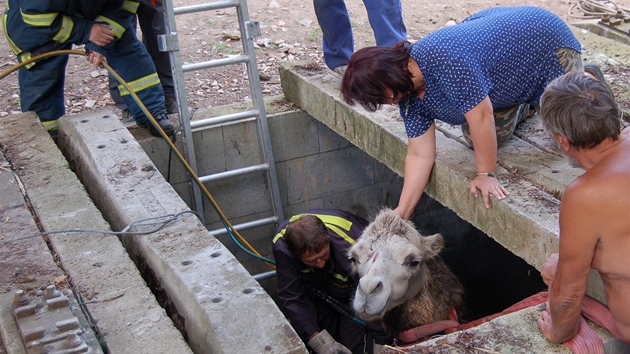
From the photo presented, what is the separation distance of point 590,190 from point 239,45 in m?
6.79

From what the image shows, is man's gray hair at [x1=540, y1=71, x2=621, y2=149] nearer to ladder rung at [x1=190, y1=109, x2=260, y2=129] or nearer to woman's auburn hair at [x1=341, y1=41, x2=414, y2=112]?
woman's auburn hair at [x1=341, y1=41, x2=414, y2=112]

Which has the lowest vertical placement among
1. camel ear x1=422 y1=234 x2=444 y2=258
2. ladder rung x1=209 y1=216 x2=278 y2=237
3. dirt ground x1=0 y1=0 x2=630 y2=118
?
ladder rung x1=209 y1=216 x2=278 y2=237

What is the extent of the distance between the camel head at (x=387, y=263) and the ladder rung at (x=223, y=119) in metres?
2.27

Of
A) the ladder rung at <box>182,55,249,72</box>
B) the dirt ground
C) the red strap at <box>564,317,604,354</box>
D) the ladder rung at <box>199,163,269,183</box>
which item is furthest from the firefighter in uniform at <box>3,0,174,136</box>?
the red strap at <box>564,317,604,354</box>

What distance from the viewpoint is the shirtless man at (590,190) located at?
9.60ft

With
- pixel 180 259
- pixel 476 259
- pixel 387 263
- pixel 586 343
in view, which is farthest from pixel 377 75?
pixel 476 259

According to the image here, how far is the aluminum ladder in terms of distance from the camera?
6027mm

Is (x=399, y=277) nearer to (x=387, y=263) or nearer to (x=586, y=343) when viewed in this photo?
(x=387, y=263)

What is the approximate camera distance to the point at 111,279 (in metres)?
3.87

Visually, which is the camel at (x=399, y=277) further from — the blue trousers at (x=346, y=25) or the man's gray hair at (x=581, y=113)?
the blue trousers at (x=346, y=25)

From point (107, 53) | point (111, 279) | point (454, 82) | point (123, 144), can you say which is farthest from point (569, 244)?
point (107, 53)

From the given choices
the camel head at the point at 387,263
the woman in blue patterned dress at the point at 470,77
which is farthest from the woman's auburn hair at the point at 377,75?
the camel head at the point at 387,263

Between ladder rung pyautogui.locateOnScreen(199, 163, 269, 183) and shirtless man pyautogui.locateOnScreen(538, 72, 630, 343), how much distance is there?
148 inches

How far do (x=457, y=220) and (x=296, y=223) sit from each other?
3.21m
